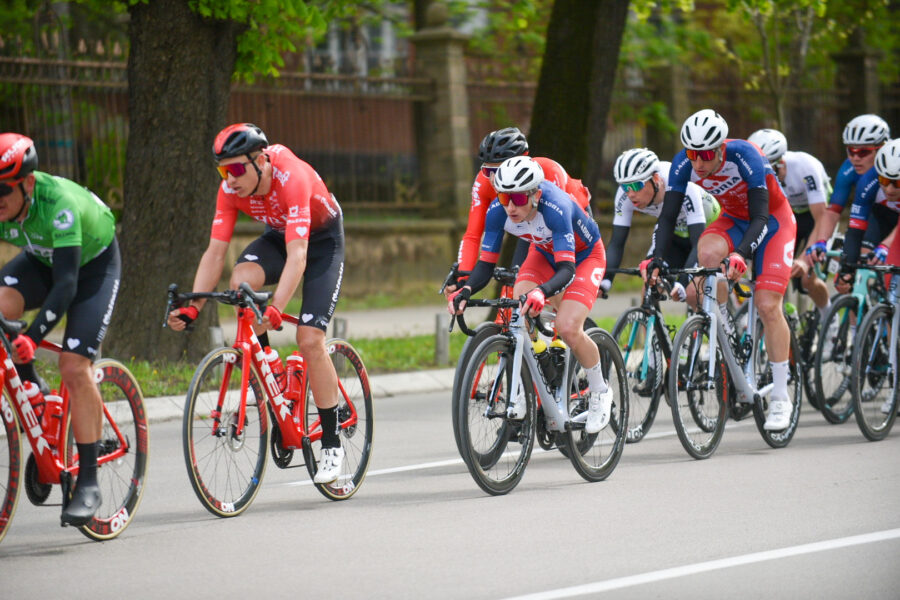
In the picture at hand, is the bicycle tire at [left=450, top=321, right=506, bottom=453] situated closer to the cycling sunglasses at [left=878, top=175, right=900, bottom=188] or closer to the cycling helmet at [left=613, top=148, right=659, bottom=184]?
the cycling helmet at [left=613, top=148, right=659, bottom=184]

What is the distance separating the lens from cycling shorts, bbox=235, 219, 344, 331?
7.31m

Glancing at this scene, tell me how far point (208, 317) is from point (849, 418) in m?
5.84

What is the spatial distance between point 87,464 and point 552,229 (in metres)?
2.86

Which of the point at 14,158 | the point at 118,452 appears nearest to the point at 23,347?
the point at 14,158

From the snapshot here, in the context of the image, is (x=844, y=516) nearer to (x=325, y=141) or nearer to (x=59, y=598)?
(x=59, y=598)

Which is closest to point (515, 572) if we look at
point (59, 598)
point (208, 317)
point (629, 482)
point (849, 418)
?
point (59, 598)

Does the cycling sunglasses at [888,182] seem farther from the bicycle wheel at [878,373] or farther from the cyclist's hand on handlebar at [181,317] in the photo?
the cyclist's hand on handlebar at [181,317]

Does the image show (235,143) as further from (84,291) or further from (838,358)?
(838,358)

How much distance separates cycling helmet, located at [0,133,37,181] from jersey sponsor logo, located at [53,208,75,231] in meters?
0.22

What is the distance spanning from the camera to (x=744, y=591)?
5480 millimetres

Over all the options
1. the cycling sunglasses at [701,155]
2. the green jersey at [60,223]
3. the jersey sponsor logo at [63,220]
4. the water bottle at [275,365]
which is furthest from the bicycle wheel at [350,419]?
the cycling sunglasses at [701,155]

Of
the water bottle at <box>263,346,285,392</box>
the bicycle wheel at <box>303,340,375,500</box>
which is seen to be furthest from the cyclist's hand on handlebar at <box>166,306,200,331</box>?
the bicycle wheel at <box>303,340,375,500</box>

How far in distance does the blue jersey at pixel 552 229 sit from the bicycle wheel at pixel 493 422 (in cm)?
68

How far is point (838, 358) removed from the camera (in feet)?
33.4
